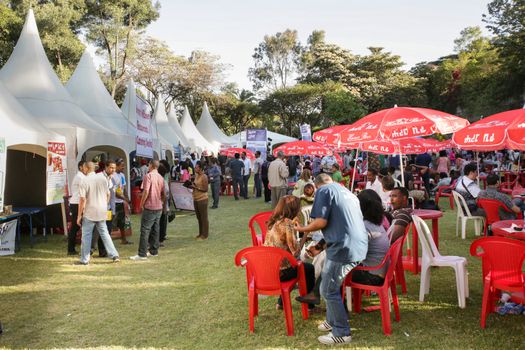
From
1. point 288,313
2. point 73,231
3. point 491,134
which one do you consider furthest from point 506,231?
point 73,231

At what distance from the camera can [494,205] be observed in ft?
22.6

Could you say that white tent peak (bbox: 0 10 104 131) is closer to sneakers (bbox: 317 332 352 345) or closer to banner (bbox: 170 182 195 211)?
banner (bbox: 170 182 195 211)

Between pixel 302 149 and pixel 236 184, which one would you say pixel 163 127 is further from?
pixel 302 149

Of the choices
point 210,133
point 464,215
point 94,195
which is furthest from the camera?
point 210,133

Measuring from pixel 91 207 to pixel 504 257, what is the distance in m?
5.76

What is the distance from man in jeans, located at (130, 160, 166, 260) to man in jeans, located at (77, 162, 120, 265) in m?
0.61

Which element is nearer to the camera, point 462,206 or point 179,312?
point 179,312

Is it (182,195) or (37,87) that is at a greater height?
(37,87)

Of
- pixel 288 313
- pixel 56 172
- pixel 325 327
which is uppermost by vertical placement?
pixel 56 172

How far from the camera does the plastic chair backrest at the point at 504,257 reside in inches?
147

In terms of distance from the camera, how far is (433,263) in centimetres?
483

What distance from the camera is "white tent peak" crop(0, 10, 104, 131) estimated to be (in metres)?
9.82

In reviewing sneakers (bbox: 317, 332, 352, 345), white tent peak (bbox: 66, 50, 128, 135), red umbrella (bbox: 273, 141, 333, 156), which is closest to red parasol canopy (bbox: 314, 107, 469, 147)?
sneakers (bbox: 317, 332, 352, 345)

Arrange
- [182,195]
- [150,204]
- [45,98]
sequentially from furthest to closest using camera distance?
[182,195] → [45,98] → [150,204]
